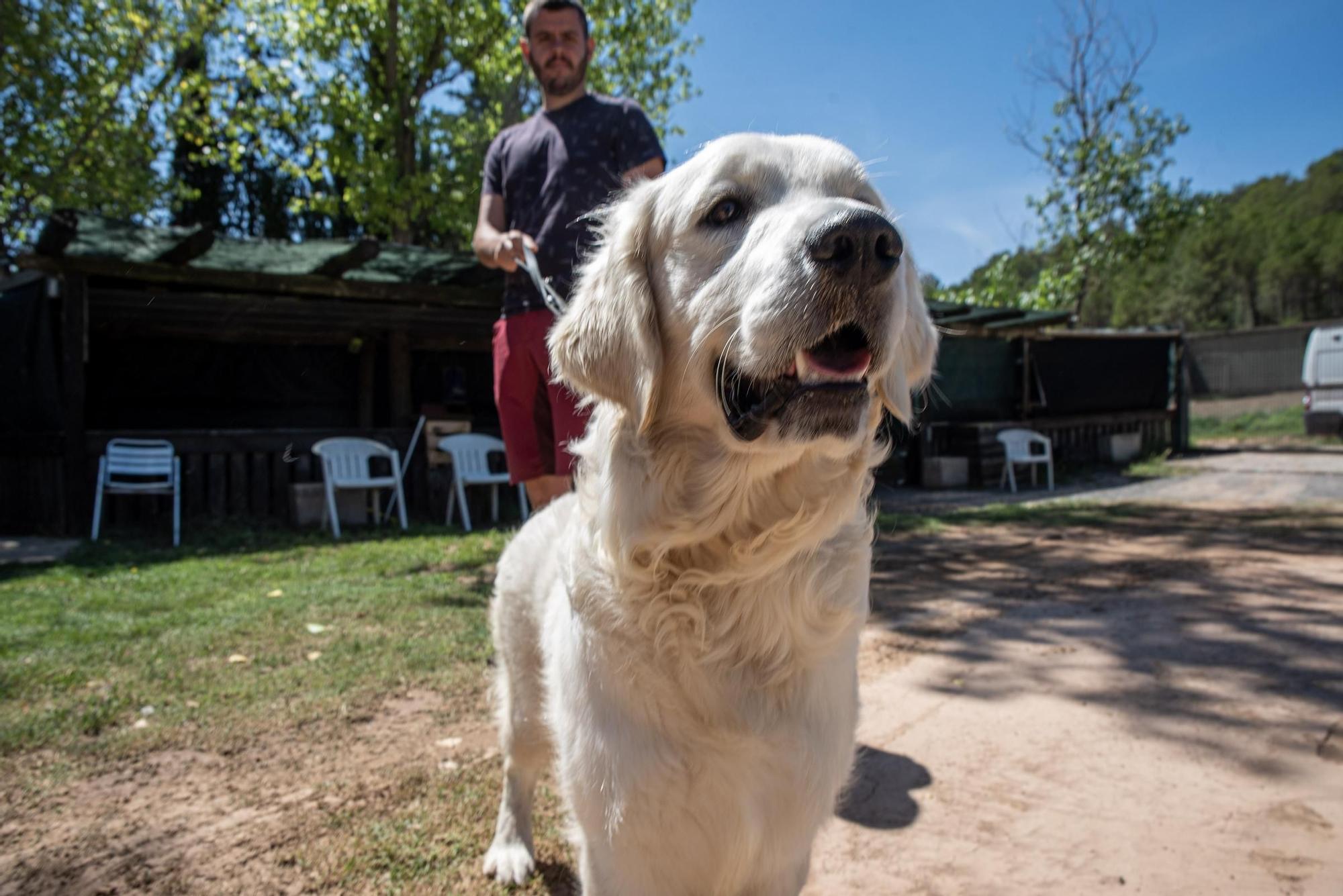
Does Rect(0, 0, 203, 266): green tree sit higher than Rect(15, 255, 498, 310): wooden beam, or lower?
higher

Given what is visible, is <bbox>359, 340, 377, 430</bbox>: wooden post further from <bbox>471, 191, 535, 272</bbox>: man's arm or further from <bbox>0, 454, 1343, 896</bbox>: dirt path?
<bbox>471, 191, 535, 272</bbox>: man's arm

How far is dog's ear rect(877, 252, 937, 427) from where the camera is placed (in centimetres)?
186

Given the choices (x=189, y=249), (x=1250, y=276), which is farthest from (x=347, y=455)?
(x=1250, y=276)

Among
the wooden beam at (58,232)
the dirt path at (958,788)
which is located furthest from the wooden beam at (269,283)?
the dirt path at (958,788)

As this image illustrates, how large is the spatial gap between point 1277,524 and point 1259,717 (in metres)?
5.78

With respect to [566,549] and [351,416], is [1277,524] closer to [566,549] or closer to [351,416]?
[566,549]

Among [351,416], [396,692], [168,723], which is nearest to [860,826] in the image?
[396,692]

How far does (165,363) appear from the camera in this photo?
1202cm

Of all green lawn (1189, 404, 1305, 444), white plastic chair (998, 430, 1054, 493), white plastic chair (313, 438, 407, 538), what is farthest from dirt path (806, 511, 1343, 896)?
green lawn (1189, 404, 1305, 444)

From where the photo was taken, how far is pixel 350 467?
31.0ft

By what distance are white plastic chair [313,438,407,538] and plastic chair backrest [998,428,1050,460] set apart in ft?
29.7

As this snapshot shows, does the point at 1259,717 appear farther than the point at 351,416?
No

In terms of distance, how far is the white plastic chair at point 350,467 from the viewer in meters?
9.05

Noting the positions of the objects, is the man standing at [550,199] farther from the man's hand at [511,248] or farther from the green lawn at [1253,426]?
the green lawn at [1253,426]
